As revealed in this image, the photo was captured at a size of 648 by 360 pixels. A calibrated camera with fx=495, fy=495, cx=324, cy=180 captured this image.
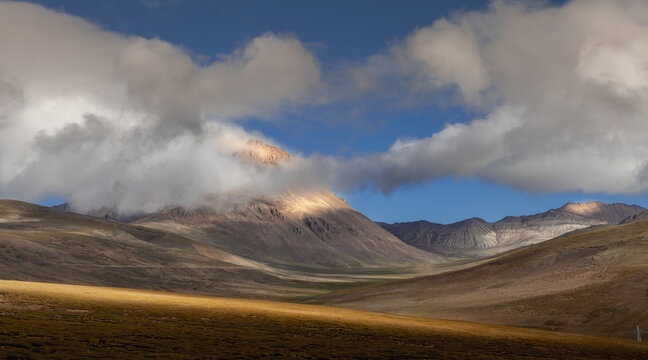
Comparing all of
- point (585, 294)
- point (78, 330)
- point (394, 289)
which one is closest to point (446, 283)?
point (394, 289)

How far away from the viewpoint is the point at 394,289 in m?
117

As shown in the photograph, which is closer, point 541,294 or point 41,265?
point 541,294

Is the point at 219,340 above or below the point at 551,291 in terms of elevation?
below

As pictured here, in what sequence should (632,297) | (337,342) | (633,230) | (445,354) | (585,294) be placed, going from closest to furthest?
(445,354) → (337,342) → (632,297) → (585,294) → (633,230)

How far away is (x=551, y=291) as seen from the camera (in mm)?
82375

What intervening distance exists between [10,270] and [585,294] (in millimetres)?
124020

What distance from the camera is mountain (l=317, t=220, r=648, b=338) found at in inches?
2663

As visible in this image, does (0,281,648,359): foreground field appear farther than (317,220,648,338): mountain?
No

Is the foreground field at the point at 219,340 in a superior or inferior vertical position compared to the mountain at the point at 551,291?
inferior

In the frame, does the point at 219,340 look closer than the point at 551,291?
Yes

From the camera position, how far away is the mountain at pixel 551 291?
67.6 meters

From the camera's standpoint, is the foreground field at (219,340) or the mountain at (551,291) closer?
the foreground field at (219,340)

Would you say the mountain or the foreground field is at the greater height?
the mountain

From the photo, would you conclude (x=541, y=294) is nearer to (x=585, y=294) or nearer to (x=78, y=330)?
(x=585, y=294)
